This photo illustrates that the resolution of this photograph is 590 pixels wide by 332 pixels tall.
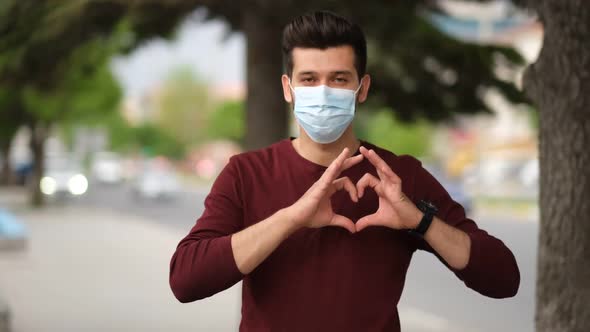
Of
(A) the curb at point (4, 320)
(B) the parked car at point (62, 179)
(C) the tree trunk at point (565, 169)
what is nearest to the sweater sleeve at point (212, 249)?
(C) the tree trunk at point (565, 169)

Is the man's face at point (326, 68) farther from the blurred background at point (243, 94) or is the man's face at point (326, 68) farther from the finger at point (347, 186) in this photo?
the blurred background at point (243, 94)

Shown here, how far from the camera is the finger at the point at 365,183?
7.72 feet

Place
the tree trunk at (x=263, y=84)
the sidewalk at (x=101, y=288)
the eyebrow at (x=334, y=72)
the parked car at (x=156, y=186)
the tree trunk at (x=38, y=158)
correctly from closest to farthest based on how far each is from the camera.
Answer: the eyebrow at (x=334, y=72) → the tree trunk at (x=263, y=84) → the sidewalk at (x=101, y=288) → the tree trunk at (x=38, y=158) → the parked car at (x=156, y=186)

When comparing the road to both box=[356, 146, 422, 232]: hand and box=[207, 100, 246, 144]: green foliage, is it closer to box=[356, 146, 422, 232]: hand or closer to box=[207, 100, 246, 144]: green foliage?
box=[356, 146, 422, 232]: hand

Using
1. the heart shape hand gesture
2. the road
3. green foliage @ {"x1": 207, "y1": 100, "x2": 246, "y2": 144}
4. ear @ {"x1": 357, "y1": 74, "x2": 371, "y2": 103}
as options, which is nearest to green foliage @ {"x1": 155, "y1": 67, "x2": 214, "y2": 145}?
green foliage @ {"x1": 207, "y1": 100, "x2": 246, "y2": 144}

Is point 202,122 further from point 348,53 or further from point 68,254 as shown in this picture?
point 348,53

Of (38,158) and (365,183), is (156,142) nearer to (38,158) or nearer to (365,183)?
(38,158)

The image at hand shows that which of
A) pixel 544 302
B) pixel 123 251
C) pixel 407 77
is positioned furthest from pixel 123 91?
pixel 544 302

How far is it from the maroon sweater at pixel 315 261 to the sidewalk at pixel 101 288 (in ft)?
22.5

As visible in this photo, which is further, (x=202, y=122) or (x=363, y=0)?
(x=202, y=122)

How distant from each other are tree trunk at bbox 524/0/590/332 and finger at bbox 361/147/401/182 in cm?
278

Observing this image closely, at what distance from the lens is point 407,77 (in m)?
9.88

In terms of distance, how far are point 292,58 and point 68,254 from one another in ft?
48.4

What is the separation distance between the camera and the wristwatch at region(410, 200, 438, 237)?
2.35 meters
